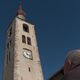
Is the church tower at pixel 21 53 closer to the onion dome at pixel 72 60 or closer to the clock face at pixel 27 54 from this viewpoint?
the clock face at pixel 27 54

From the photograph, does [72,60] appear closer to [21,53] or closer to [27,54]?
[27,54]

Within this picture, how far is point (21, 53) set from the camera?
21734 millimetres

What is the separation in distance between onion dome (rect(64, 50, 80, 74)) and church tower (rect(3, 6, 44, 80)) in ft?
61.3

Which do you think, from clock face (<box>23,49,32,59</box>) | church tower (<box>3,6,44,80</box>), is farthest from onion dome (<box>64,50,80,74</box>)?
clock face (<box>23,49,32,59</box>)

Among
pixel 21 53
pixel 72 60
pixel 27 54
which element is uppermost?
pixel 21 53

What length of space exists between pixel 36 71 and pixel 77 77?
20.5 metres

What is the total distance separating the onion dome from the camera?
756mm

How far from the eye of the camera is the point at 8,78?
67.2 feet

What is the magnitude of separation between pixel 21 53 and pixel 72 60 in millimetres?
21072

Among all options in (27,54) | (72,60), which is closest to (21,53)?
(27,54)

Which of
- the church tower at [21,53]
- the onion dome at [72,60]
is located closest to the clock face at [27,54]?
the church tower at [21,53]

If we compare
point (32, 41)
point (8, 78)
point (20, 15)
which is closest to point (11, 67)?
point (8, 78)

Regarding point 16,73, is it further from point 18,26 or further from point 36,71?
point 18,26

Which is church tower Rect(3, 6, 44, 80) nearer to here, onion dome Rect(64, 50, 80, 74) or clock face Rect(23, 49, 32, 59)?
clock face Rect(23, 49, 32, 59)
